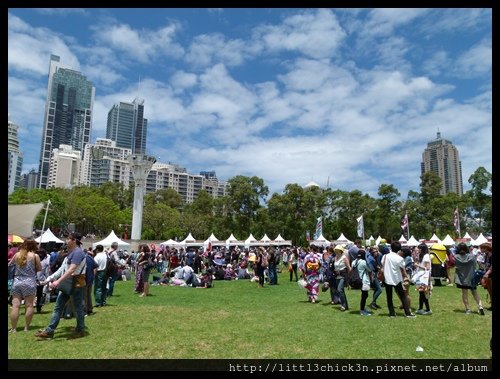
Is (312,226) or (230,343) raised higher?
(312,226)

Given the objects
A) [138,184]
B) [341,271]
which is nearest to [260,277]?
[341,271]

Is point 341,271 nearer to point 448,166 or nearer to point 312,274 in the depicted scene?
point 312,274

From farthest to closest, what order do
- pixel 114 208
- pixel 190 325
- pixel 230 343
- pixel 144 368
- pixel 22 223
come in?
pixel 114 208
pixel 190 325
pixel 230 343
pixel 22 223
pixel 144 368

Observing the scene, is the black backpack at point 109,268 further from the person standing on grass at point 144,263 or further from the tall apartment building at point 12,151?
the tall apartment building at point 12,151

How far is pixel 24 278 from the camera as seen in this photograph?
24.6 feet

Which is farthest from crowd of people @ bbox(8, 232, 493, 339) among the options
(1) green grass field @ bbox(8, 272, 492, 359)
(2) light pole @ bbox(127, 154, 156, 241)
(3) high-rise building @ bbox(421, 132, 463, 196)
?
(3) high-rise building @ bbox(421, 132, 463, 196)

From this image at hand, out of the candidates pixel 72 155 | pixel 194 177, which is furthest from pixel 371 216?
pixel 72 155

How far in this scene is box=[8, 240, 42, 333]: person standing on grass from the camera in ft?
24.4

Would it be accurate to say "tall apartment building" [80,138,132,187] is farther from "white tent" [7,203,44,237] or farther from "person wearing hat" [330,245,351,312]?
"white tent" [7,203,44,237]

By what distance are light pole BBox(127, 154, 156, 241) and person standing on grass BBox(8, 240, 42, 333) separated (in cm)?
3819

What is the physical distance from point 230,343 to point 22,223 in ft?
13.7

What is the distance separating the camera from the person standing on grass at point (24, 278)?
7.44 m
